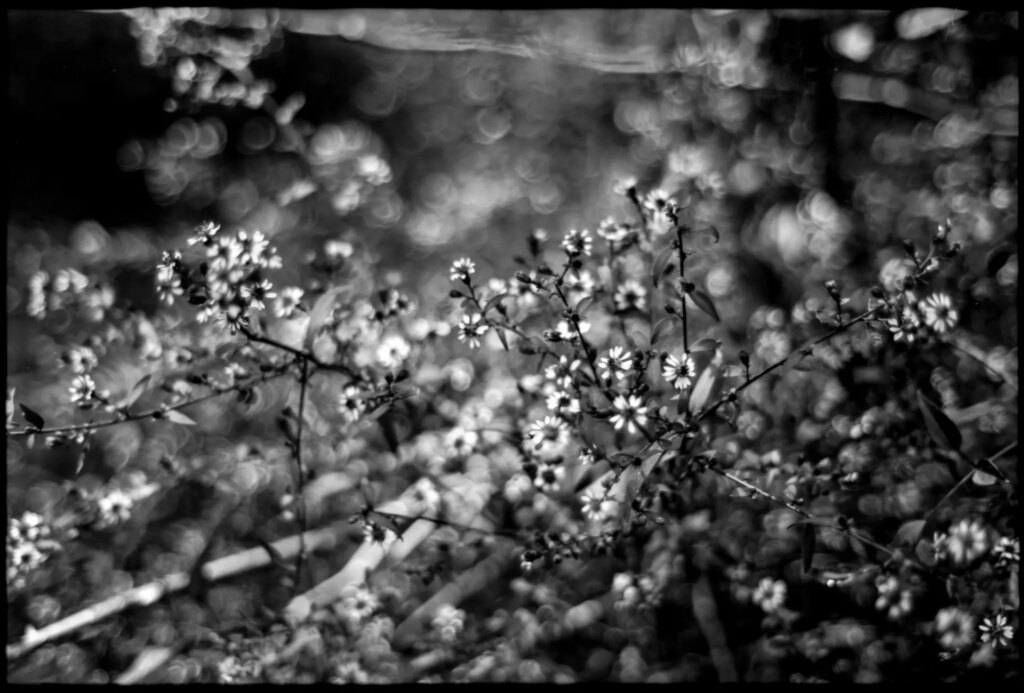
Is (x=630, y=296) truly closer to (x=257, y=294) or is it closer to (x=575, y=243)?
(x=575, y=243)

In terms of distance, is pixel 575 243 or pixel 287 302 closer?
pixel 575 243

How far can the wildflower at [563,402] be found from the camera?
3.26 ft

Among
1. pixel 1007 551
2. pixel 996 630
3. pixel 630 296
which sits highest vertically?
pixel 630 296

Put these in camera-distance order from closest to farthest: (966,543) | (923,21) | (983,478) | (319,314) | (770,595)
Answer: (983,478)
(319,314)
(966,543)
(770,595)
(923,21)

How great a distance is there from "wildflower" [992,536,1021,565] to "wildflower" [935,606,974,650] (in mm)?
107

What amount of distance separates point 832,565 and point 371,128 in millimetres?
2064

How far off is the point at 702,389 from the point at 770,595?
0.56m

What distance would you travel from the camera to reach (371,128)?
2.52 meters

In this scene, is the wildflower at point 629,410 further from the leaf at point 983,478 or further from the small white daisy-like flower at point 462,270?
the leaf at point 983,478

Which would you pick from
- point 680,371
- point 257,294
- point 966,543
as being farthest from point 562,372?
point 966,543

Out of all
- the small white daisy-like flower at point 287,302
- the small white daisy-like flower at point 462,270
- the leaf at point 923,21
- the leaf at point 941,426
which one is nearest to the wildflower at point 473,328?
the small white daisy-like flower at point 462,270

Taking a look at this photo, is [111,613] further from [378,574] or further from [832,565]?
[832,565]

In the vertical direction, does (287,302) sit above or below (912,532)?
above

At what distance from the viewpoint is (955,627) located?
117cm
